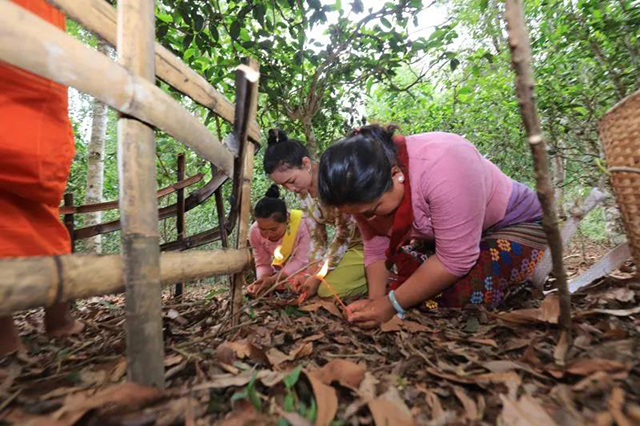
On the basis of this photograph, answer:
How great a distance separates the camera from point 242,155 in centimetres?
175

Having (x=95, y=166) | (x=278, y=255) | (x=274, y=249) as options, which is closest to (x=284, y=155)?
(x=278, y=255)

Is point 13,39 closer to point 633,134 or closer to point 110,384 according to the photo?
point 110,384

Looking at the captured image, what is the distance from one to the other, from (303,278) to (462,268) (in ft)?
5.78

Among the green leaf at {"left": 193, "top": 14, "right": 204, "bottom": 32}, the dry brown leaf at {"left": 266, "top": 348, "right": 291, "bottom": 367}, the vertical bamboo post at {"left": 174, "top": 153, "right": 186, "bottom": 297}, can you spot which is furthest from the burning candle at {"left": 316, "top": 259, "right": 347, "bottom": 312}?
the green leaf at {"left": 193, "top": 14, "right": 204, "bottom": 32}

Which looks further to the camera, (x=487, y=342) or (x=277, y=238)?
(x=277, y=238)

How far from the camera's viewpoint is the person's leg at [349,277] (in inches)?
136

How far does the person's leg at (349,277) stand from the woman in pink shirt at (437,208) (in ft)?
3.97

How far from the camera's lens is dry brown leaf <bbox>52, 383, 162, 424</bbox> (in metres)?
0.85

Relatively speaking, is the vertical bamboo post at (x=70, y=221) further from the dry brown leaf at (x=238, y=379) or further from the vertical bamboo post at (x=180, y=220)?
the dry brown leaf at (x=238, y=379)

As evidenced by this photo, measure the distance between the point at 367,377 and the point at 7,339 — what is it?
1.47 metres

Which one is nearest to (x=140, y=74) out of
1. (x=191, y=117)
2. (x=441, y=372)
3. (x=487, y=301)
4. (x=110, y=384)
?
(x=191, y=117)

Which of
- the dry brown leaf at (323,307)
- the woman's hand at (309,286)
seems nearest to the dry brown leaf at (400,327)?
the dry brown leaf at (323,307)

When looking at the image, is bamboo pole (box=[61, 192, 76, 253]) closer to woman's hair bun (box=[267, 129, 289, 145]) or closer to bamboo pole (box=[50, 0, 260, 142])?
woman's hair bun (box=[267, 129, 289, 145])

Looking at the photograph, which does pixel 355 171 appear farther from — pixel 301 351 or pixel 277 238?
pixel 277 238
